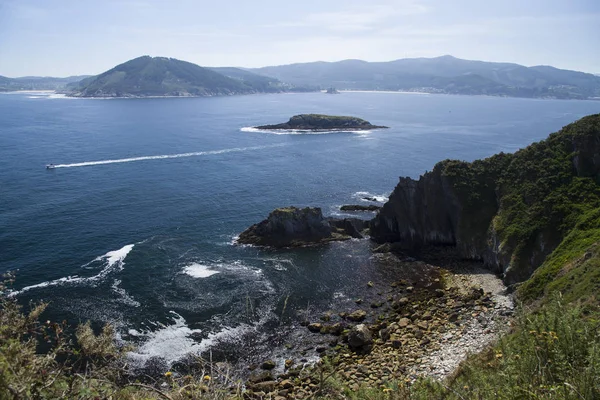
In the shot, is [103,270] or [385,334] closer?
[385,334]

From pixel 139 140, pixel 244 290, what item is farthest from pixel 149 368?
pixel 139 140

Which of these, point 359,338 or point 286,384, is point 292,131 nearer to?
point 359,338

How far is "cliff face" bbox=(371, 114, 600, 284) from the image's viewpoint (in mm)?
45219

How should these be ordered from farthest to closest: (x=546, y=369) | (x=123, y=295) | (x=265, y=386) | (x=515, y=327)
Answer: (x=123, y=295), (x=265, y=386), (x=515, y=327), (x=546, y=369)

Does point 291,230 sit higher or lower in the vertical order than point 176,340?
higher

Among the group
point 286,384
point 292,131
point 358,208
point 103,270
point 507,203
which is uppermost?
point 292,131

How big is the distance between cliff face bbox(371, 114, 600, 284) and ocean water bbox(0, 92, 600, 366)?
924 centimetres

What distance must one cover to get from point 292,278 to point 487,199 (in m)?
27.4

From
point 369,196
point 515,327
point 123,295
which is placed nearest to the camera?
point 515,327

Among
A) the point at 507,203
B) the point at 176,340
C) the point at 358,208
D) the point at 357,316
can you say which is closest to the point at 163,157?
the point at 358,208

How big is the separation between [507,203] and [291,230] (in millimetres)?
27761

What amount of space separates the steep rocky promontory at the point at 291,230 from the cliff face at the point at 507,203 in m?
7.79

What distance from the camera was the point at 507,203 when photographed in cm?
5156

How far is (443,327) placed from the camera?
36594 mm
